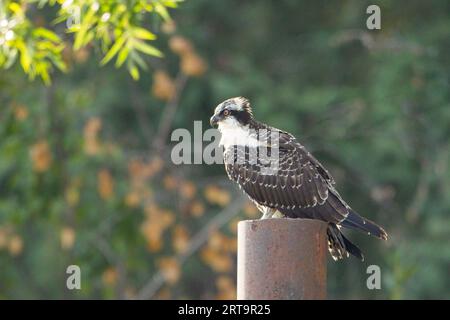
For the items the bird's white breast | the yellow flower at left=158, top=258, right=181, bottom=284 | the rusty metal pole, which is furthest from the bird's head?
the yellow flower at left=158, top=258, right=181, bottom=284

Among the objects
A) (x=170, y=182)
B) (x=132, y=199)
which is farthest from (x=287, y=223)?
(x=170, y=182)

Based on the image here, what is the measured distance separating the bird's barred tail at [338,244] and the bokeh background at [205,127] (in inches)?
276

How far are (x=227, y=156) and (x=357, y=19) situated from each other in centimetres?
1127

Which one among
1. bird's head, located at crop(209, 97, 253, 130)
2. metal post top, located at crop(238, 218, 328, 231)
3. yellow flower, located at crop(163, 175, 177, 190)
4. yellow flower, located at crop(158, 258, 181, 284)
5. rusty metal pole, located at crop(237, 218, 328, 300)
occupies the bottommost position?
rusty metal pole, located at crop(237, 218, 328, 300)

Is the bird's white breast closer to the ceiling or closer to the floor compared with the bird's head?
closer to the floor

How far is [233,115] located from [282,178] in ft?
2.73

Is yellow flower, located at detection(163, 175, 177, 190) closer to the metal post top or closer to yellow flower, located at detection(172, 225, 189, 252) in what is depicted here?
yellow flower, located at detection(172, 225, 189, 252)

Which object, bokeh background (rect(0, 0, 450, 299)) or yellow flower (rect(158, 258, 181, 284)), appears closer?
yellow flower (rect(158, 258, 181, 284))

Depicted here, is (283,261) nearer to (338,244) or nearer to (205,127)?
(338,244)

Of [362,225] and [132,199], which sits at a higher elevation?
[132,199]

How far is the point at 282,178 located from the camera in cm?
984

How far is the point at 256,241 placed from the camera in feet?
25.9

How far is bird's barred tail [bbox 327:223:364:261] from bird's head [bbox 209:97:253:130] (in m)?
1.31

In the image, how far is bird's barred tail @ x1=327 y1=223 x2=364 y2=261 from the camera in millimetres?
9469
